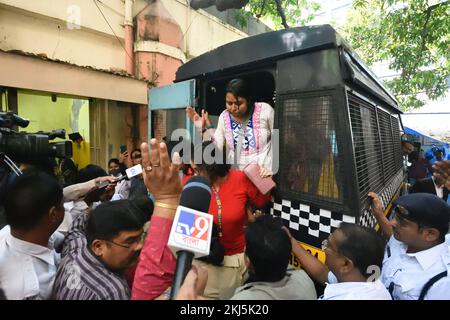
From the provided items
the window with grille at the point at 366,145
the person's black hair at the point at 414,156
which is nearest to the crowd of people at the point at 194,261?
the window with grille at the point at 366,145

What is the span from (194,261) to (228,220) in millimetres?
604

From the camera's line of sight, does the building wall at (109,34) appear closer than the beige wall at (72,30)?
No

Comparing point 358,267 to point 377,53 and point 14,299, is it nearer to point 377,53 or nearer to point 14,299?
point 14,299

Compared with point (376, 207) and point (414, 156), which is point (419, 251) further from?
point (414, 156)

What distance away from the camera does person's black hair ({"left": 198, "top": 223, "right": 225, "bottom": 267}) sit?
1.99m

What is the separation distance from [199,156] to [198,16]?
27.1 ft

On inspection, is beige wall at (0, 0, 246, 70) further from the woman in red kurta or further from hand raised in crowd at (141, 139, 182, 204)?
hand raised in crowd at (141, 139, 182, 204)

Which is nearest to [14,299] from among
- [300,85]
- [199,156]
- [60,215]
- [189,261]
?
[60,215]

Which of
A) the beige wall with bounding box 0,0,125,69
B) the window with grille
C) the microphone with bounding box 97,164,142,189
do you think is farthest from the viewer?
the beige wall with bounding box 0,0,125,69

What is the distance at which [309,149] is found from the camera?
258cm

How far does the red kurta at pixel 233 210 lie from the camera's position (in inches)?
83.4

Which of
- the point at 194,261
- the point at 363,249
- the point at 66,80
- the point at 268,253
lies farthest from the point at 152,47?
the point at 363,249

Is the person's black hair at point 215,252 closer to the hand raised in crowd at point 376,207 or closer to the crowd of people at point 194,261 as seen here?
the crowd of people at point 194,261

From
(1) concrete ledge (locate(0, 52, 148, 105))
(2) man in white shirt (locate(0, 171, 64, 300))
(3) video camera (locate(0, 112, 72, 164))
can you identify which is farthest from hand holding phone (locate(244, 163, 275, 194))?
(1) concrete ledge (locate(0, 52, 148, 105))
